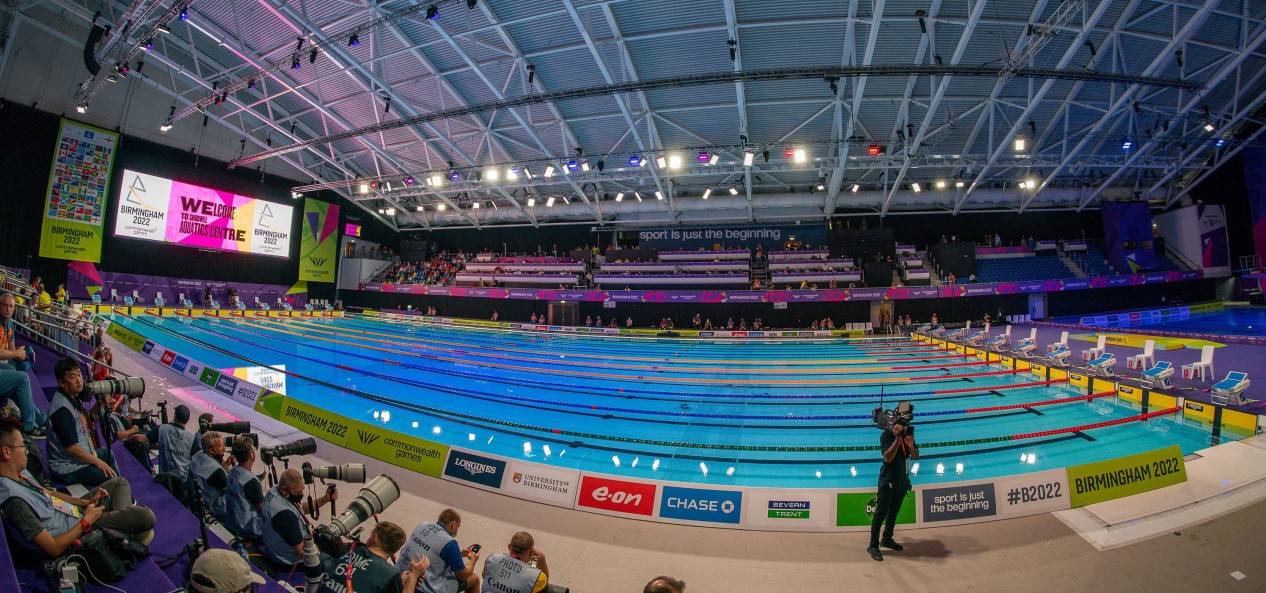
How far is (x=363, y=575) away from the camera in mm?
2273

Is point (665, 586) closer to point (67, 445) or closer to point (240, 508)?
point (240, 508)

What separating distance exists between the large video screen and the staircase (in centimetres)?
4359

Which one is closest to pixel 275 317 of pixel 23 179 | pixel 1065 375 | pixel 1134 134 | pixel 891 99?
pixel 23 179

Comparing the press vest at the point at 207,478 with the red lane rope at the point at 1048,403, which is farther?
the red lane rope at the point at 1048,403

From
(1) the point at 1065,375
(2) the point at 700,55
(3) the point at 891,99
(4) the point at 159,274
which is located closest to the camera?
(1) the point at 1065,375

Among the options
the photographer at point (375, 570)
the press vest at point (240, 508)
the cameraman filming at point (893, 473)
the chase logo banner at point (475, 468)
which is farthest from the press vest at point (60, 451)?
the cameraman filming at point (893, 473)

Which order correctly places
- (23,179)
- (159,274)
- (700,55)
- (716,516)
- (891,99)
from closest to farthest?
(716,516), (700,55), (891,99), (23,179), (159,274)

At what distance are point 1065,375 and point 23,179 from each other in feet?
115

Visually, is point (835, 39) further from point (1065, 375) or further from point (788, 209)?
point (788, 209)

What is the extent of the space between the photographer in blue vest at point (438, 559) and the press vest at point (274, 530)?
0.80 m

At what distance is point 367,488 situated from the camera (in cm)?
254

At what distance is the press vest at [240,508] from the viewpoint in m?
3.32

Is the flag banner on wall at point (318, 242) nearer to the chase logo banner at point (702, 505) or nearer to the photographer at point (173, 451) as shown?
the photographer at point (173, 451)

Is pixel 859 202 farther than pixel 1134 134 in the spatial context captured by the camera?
Yes
